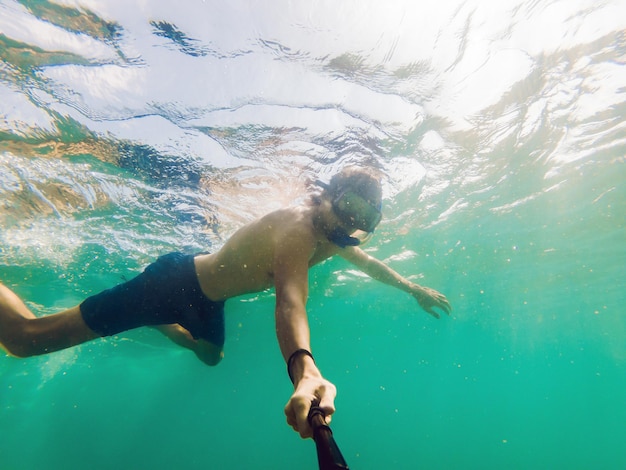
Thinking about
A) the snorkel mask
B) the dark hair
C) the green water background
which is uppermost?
the dark hair

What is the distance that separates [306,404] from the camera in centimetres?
158

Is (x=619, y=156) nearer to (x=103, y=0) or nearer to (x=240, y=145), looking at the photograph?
(x=240, y=145)

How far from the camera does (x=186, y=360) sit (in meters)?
38.6

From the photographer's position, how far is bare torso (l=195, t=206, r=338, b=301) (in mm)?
3748

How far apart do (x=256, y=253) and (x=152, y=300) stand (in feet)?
5.99

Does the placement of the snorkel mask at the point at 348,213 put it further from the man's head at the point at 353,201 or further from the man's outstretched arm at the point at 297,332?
the man's outstretched arm at the point at 297,332

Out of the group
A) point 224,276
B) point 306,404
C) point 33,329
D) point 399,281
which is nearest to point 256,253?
point 224,276

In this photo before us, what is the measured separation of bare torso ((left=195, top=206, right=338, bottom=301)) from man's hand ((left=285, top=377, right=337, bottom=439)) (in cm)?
182

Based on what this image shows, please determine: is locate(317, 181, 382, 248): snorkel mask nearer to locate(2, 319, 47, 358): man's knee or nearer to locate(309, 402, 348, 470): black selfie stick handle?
locate(309, 402, 348, 470): black selfie stick handle

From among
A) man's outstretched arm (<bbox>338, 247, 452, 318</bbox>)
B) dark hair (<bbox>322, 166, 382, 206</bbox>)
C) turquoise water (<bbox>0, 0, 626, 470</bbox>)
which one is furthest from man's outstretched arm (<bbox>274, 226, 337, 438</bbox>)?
turquoise water (<bbox>0, 0, 626, 470</bbox>)

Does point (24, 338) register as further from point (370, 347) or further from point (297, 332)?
point (370, 347)

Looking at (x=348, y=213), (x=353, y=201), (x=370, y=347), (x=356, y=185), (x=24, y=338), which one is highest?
(x=356, y=185)

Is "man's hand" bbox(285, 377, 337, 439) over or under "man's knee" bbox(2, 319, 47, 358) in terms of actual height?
over

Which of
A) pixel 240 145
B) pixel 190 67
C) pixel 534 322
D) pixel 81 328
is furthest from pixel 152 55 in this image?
pixel 534 322
